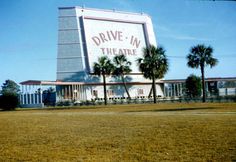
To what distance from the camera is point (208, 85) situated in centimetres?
9494

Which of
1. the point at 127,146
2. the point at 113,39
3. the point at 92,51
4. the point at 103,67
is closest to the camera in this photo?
the point at 127,146

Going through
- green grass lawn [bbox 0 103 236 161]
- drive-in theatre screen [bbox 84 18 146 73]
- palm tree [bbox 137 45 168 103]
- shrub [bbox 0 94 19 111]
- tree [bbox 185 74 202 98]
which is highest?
drive-in theatre screen [bbox 84 18 146 73]

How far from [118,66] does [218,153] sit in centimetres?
6413

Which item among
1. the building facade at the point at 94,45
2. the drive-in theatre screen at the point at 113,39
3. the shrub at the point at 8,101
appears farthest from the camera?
the drive-in theatre screen at the point at 113,39

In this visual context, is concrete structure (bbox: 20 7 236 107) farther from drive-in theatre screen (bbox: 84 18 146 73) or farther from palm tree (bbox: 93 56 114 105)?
palm tree (bbox: 93 56 114 105)

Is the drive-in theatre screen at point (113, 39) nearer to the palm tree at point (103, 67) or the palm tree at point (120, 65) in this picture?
the palm tree at point (120, 65)

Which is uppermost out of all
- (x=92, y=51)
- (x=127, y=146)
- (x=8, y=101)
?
(x=92, y=51)

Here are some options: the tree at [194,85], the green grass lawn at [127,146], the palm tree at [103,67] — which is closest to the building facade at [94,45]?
the palm tree at [103,67]

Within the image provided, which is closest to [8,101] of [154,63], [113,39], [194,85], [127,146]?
[154,63]

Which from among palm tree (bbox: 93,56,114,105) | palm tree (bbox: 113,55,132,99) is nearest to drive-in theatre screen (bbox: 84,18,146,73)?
palm tree (bbox: 113,55,132,99)

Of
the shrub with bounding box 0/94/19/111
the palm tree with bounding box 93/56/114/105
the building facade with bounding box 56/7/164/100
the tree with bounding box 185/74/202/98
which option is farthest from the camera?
the tree with bounding box 185/74/202/98

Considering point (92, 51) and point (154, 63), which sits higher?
point (92, 51)

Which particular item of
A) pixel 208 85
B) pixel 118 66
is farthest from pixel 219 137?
pixel 208 85

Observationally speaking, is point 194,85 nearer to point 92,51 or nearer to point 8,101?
point 92,51
